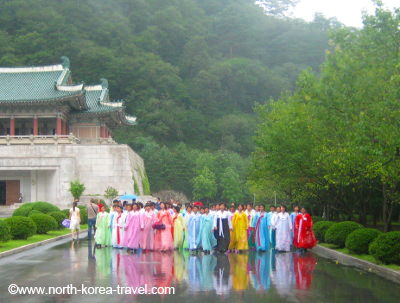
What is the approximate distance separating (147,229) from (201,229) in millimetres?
1726

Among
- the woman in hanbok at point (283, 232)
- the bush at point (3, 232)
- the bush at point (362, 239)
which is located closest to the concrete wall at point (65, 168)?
the woman in hanbok at point (283, 232)

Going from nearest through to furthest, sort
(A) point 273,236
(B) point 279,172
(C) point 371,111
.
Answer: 1. (C) point 371,111
2. (A) point 273,236
3. (B) point 279,172

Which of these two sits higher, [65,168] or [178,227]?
[65,168]

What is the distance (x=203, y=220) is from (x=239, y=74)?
231 feet

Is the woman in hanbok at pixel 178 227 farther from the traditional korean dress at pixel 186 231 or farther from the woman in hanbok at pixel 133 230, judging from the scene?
the woman in hanbok at pixel 133 230

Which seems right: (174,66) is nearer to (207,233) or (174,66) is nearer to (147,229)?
(147,229)

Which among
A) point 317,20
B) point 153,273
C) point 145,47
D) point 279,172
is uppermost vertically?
point 317,20

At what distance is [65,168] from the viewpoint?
136ft

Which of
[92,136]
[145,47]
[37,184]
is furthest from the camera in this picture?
[145,47]

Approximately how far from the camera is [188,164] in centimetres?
6625

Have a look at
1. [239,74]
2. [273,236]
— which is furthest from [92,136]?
[239,74]

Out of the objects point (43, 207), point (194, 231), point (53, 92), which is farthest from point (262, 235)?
point (53, 92)

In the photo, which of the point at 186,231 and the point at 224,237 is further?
the point at 186,231

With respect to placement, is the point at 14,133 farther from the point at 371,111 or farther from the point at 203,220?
the point at 371,111
